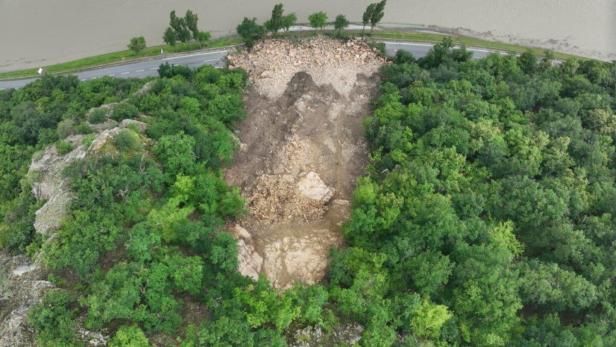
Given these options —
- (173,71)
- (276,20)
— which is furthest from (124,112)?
(276,20)

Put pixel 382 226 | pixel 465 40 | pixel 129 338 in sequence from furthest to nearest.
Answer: pixel 465 40 → pixel 382 226 → pixel 129 338

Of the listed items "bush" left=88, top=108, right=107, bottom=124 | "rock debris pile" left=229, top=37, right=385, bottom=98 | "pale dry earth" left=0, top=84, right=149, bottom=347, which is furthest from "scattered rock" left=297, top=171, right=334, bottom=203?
"bush" left=88, top=108, right=107, bottom=124

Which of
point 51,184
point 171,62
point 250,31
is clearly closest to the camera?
point 51,184

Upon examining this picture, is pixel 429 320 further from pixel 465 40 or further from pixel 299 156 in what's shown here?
pixel 465 40

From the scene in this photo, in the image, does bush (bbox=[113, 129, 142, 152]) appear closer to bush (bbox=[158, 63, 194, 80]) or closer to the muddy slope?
the muddy slope

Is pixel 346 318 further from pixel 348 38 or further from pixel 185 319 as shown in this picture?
pixel 348 38
